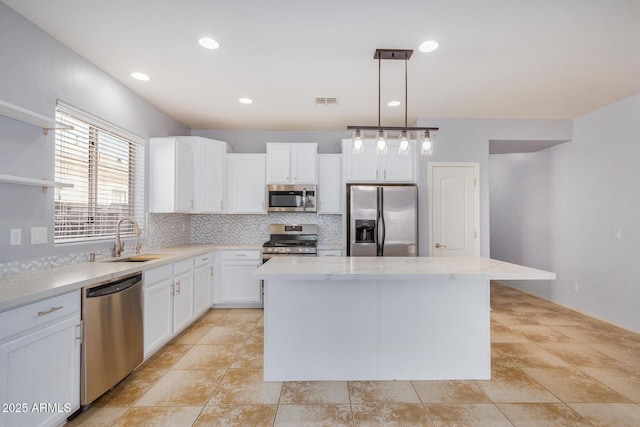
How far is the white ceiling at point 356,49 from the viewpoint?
196 cm

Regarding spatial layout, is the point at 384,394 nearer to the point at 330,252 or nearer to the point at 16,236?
the point at 330,252

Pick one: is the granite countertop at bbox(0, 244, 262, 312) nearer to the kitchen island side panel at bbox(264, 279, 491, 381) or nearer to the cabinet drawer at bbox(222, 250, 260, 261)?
the kitchen island side panel at bbox(264, 279, 491, 381)

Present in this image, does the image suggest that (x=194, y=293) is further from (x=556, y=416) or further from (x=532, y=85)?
(x=532, y=85)

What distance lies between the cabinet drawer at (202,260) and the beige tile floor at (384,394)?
0.90m

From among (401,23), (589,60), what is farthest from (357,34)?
(589,60)

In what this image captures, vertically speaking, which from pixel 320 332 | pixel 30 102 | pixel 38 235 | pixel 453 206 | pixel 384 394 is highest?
pixel 30 102

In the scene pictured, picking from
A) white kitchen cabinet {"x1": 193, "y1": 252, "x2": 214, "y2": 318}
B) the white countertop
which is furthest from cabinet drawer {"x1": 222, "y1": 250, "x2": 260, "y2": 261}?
the white countertop

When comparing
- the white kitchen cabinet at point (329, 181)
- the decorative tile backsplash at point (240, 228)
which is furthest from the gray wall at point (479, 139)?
the decorative tile backsplash at point (240, 228)

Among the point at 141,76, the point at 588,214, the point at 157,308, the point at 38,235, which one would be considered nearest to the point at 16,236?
the point at 38,235

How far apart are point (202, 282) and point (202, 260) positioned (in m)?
0.28

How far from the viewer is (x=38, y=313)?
1.57 m

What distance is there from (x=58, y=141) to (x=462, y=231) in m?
4.53

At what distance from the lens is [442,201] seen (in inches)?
161

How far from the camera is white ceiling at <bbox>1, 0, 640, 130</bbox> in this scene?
1.96 meters
